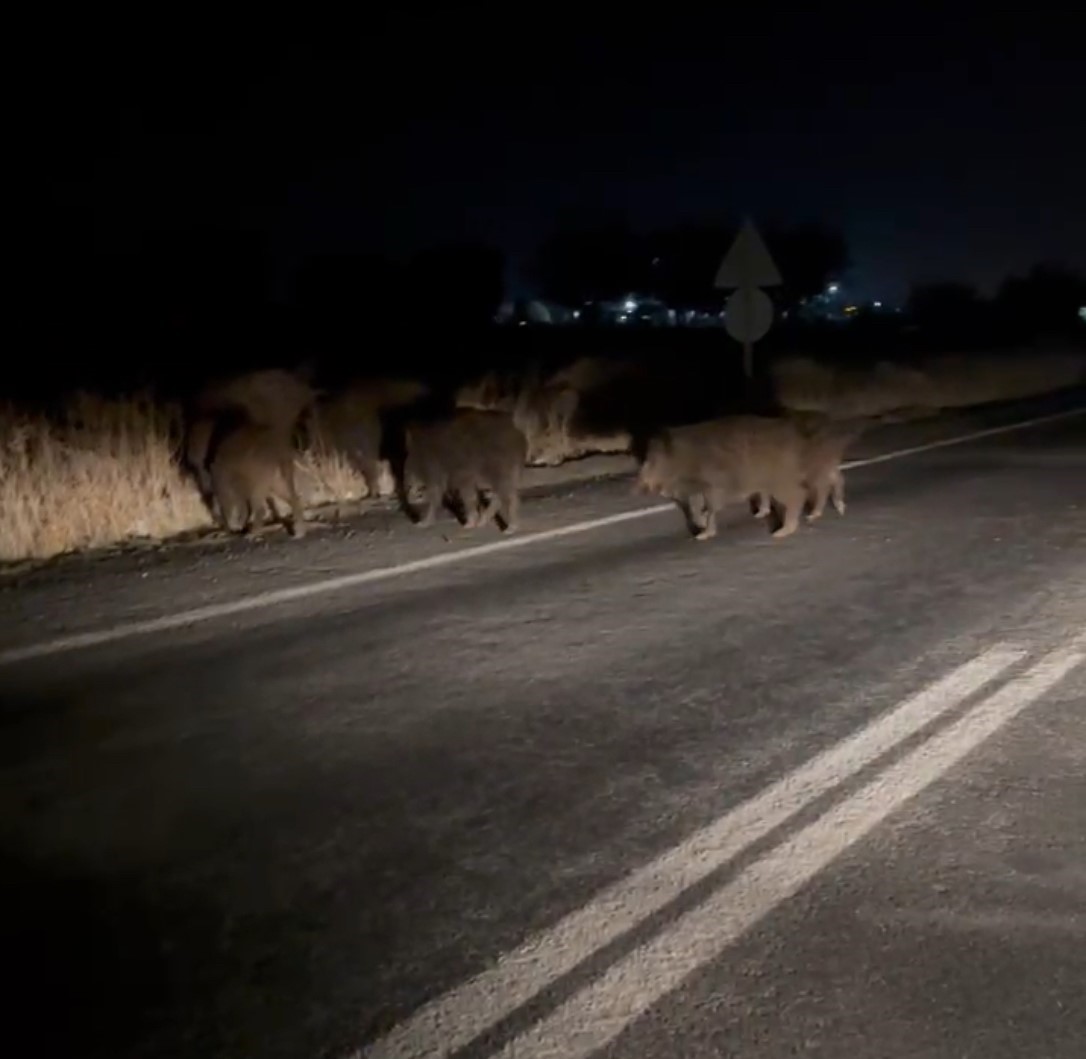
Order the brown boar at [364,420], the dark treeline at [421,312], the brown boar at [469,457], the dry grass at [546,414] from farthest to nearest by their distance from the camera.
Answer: the dark treeline at [421,312], the dry grass at [546,414], the brown boar at [364,420], the brown boar at [469,457]

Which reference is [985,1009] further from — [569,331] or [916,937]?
[569,331]

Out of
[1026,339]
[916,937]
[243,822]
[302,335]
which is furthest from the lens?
[1026,339]

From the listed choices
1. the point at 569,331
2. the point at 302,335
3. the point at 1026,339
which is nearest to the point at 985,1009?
the point at 302,335

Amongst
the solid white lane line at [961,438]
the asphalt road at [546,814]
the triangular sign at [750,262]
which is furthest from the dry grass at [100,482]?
the triangular sign at [750,262]

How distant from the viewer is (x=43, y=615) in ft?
32.2

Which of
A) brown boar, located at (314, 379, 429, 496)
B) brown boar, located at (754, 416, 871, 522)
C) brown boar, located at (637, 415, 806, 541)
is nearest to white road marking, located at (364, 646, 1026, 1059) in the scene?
brown boar, located at (637, 415, 806, 541)

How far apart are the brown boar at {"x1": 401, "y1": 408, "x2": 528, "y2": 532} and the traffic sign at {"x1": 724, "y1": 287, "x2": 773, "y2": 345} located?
9.78 m

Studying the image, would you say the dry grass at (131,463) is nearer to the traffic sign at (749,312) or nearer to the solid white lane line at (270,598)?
the traffic sign at (749,312)

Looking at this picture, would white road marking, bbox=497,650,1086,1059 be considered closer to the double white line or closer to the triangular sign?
the double white line

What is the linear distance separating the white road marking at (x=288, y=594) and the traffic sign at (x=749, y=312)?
826 centimetres

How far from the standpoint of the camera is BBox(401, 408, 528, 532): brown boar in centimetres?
1293

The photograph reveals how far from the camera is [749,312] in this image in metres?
22.4

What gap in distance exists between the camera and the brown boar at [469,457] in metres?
12.9

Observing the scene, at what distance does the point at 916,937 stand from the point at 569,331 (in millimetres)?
51189
